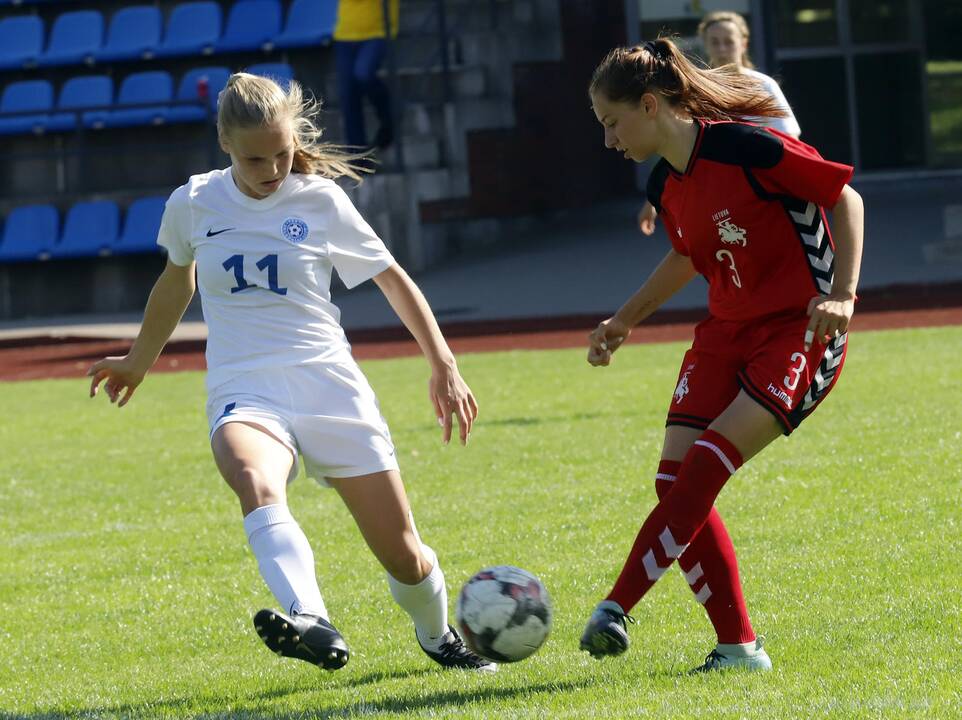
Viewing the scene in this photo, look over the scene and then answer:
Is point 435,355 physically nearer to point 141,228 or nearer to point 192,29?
point 141,228

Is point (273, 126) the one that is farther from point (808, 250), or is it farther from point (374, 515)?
point (808, 250)

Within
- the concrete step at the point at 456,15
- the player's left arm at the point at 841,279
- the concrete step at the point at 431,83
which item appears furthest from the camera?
the concrete step at the point at 456,15

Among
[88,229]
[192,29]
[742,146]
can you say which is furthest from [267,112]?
[192,29]

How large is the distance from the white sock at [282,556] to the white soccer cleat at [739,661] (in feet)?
3.57

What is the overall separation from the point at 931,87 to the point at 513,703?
20420mm

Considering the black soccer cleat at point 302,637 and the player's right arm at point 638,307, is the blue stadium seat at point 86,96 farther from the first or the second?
the black soccer cleat at point 302,637

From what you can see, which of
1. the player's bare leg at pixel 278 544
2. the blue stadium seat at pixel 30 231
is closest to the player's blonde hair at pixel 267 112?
the player's bare leg at pixel 278 544

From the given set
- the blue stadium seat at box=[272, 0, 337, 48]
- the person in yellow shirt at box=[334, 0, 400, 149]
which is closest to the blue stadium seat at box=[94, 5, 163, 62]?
the blue stadium seat at box=[272, 0, 337, 48]

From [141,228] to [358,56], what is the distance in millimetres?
3722

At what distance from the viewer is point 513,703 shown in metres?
4.05

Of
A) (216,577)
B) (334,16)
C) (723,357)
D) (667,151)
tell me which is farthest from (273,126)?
(334,16)

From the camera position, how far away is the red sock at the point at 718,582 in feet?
13.9

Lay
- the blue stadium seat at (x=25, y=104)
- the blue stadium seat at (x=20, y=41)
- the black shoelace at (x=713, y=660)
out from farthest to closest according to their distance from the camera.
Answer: the blue stadium seat at (x=20, y=41) < the blue stadium seat at (x=25, y=104) < the black shoelace at (x=713, y=660)

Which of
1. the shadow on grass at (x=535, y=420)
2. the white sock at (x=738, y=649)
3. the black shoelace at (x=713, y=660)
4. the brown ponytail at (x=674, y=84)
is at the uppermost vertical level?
the brown ponytail at (x=674, y=84)
